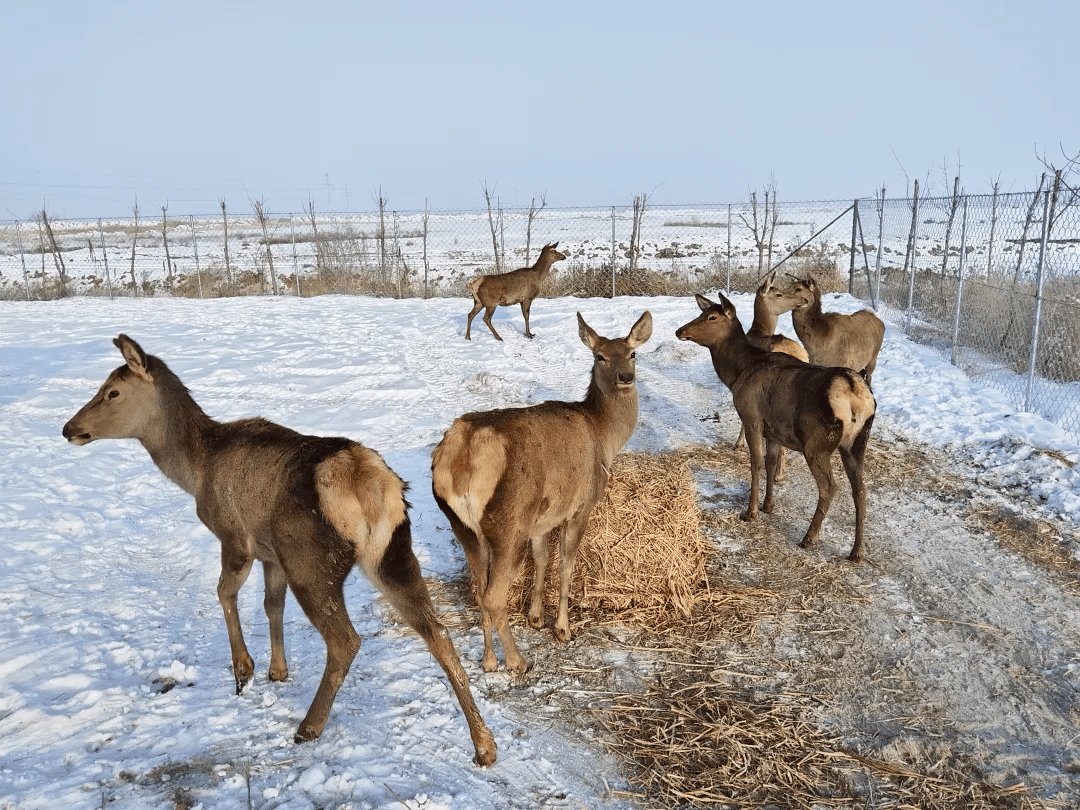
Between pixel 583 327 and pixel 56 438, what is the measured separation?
761cm

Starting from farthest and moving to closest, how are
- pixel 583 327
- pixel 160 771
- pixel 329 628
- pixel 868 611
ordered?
pixel 583 327 → pixel 868 611 → pixel 329 628 → pixel 160 771

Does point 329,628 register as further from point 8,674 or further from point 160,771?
point 8,674

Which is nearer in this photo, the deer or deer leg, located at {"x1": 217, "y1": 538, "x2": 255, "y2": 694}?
deer leg, located at {"x1": 217, "y1": 538, "x2": 255, "y2": 694}

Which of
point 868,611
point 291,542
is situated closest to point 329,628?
point 291,542

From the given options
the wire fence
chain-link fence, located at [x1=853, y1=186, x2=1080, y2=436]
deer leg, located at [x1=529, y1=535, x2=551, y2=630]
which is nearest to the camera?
deer leg, located at [x1=529, y1=535, x2=551, y2=630]

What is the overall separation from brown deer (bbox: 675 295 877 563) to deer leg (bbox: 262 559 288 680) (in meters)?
4.85

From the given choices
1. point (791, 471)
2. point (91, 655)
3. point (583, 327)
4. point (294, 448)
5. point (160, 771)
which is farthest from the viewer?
point (791, 471)

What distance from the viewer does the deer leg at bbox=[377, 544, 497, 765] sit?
13.3 feet

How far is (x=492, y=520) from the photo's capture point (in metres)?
4.73

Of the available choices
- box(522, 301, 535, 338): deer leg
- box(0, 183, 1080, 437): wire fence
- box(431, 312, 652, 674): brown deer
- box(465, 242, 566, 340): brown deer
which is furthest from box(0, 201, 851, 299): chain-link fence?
box(431, 312, 652, 674): brown deer

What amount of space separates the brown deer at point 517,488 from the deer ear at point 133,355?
2230mm

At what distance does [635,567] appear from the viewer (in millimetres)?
6016

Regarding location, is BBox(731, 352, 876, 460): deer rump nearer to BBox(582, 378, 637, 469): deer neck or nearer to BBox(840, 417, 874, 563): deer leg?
BBox(840, 417, 874, 563): deer leg

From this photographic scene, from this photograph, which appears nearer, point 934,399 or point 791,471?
point 791,471
